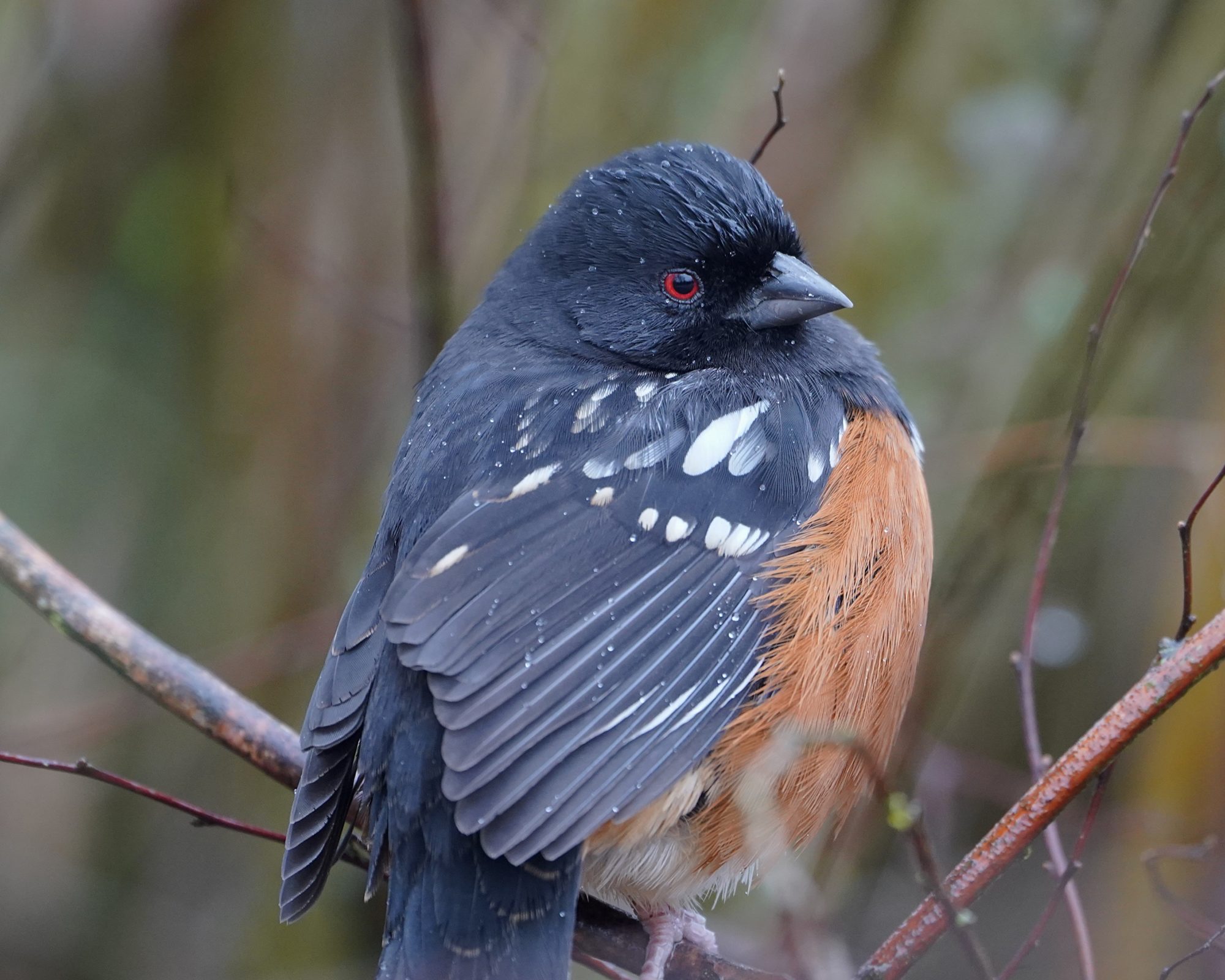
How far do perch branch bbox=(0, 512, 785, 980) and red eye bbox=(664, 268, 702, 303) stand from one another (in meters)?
1.10

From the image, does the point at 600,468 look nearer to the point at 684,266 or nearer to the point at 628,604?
the point at 628,604

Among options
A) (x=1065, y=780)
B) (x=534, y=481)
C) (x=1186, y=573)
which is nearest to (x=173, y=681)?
(x=534, y=481)

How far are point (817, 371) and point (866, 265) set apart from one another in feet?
4.65

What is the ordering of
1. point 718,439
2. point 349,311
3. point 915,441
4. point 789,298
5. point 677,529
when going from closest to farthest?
point 677,529
point 718,439
point 789,298
point 915,441
point 349,311

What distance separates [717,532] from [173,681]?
97 cm

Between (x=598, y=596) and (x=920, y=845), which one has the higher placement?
(x=920, y=845)

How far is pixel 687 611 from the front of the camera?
2.05m

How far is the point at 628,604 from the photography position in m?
2.02

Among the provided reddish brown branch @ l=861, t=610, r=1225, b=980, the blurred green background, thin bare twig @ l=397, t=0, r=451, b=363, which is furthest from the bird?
the blurred green background

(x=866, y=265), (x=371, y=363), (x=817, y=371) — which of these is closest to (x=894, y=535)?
(x=817, y=371)

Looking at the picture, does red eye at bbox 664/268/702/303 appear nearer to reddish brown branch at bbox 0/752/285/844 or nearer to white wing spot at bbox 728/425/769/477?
white wing spot at bbox 728/425/769/477

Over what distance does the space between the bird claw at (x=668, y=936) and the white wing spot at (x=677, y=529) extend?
682 mm

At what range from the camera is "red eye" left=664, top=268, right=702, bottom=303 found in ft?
7.94

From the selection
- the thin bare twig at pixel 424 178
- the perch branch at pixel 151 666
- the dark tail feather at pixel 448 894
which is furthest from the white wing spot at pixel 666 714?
the thin bare twig at pixel 424 178
